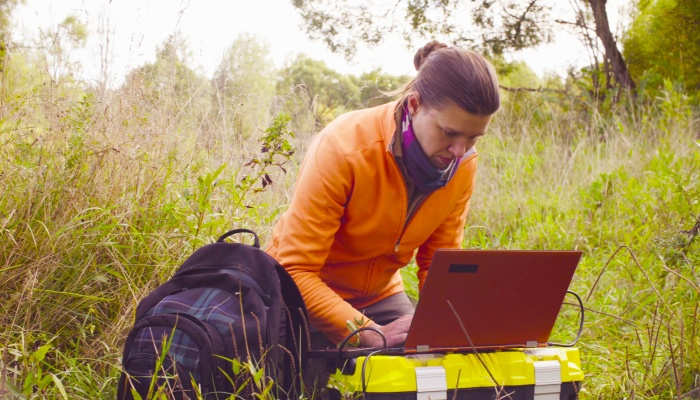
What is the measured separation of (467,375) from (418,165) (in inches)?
28.7

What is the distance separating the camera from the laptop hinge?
174cm

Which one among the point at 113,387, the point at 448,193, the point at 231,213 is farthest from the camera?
the point at 231,213

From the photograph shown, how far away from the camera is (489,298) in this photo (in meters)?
1.66

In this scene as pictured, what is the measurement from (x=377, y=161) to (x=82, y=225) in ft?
3.87

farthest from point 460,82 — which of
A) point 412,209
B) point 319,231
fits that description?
point 319,231

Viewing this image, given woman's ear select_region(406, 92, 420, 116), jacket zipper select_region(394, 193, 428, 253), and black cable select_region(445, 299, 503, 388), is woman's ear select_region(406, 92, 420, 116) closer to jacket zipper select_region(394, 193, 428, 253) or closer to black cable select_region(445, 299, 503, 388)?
jacket zipper select_region(394, 193, 428, 253)

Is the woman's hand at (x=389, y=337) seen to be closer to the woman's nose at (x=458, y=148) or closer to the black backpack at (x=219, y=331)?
the black backpack at (x=219, y=331)

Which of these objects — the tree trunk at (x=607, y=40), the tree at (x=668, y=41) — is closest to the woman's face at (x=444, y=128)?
the tree at (x=668, y=41)

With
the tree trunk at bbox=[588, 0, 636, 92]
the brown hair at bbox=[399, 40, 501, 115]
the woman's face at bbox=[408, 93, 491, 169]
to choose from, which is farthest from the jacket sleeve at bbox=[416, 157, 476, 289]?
the tree trunk at bbox=[588, 0, 636, 92]

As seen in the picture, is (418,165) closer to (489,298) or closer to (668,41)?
(489,298)

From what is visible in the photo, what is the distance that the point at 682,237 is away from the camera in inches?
95.7

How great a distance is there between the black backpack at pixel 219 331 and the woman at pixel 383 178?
0.65 ft

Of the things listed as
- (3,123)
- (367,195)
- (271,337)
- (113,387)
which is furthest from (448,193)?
(3,123)

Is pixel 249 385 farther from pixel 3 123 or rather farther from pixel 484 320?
pixel 3 123
